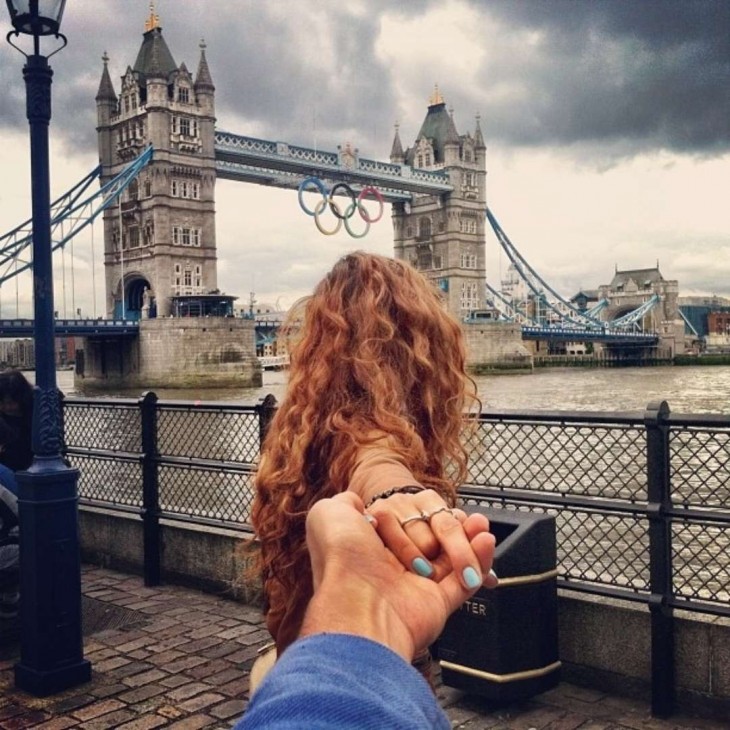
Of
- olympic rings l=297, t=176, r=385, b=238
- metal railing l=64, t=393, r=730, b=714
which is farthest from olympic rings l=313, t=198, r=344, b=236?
metal railing l=64, t=393, r=730, b=714

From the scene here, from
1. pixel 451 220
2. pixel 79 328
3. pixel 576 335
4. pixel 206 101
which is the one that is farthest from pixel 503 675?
pixel 451 220

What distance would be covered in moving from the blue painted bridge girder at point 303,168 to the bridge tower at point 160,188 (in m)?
2.90

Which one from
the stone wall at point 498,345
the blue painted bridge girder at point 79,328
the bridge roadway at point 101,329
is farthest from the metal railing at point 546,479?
the stone wall at point 498,345

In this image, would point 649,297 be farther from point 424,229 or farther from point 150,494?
point 150,494

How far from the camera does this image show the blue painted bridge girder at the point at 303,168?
64.0 m

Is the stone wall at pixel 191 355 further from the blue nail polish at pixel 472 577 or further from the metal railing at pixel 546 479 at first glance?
the blue nail polish at pixel 472 577

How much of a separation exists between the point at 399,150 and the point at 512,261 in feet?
81.0

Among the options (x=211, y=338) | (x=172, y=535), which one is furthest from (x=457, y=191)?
(x=172, y=535)

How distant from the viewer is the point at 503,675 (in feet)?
11.9

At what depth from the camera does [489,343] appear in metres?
64.8

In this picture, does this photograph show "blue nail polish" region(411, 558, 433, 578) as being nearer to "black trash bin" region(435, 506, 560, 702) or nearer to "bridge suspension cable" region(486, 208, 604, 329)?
"black trash bin" region(435, 506, 560, 702)

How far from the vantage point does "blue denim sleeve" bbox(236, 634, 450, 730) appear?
63cm

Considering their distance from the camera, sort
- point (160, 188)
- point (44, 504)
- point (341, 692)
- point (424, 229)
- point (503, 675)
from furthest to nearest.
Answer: point (424, 229) < point (160, 188) < point (44, 504) < point (503, 675) < point (341, 692)

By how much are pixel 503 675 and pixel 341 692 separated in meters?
3.18
